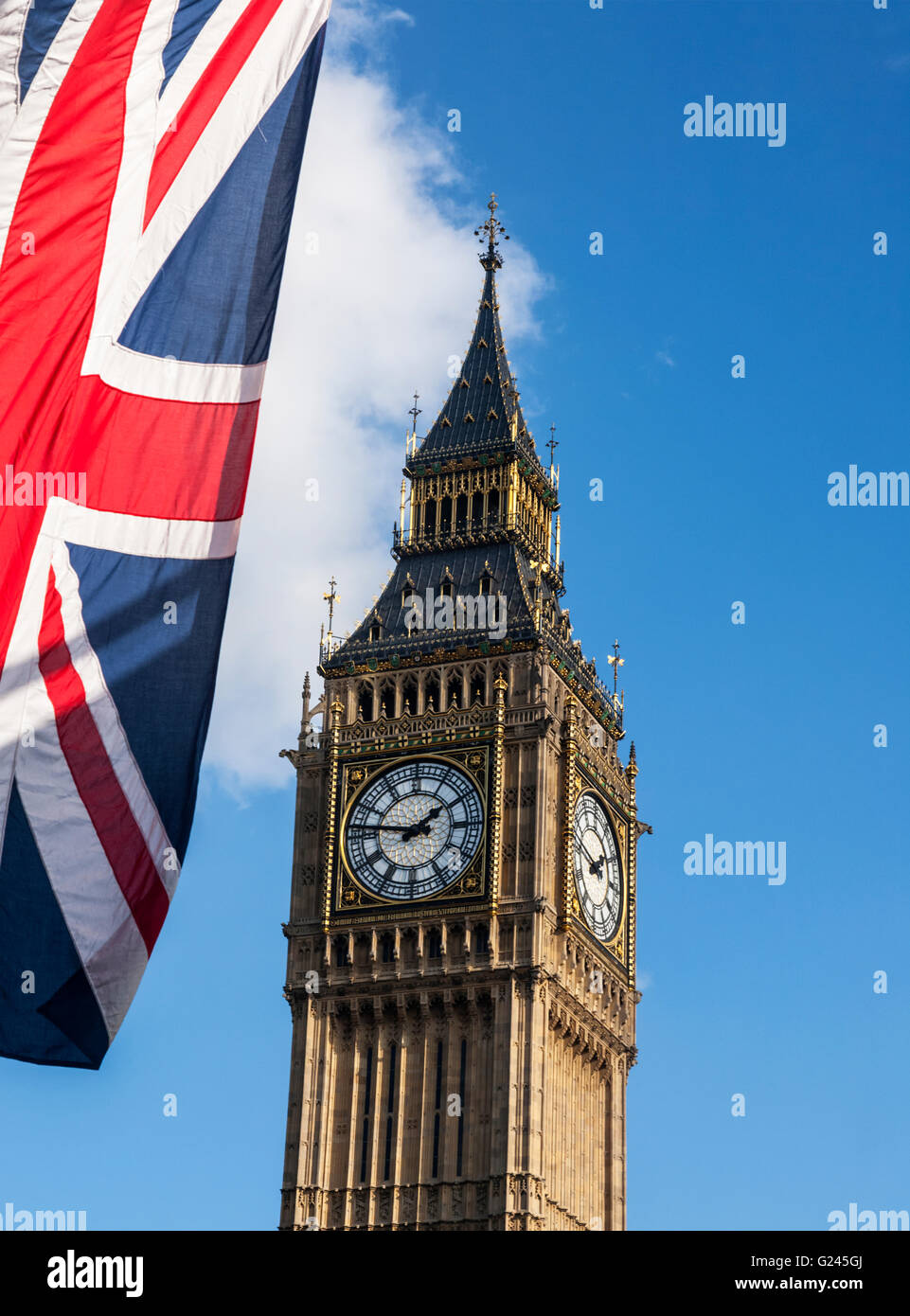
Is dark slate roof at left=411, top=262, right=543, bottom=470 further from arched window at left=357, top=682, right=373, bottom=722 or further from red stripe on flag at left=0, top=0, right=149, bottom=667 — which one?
red stripe on flag at left=0, top=0, right=149, bottom=667

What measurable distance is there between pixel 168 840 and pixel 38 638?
196 centimetres

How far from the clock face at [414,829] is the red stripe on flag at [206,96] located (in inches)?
2405

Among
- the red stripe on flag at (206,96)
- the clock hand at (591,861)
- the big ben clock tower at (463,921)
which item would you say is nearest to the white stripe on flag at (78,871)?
the red stripe on flag at (206,96)

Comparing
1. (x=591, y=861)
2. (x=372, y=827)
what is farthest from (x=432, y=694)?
(x=591, y=861)

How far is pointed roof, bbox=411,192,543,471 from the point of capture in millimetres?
92125

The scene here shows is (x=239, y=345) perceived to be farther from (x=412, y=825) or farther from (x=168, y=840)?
(x=412, y=825)

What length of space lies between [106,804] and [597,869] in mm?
66039

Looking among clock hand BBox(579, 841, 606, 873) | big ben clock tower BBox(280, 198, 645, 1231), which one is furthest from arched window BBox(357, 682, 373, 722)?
clock hand BBox(579, 841, 606, 873)
